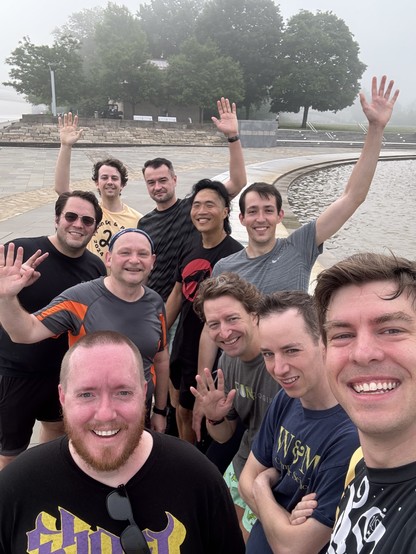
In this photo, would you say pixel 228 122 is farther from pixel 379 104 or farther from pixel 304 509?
pixel 304 509

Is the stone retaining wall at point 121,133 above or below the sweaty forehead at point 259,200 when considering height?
above

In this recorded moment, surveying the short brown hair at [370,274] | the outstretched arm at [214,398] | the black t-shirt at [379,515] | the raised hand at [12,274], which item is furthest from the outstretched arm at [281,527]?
the raised hand at [12,274]

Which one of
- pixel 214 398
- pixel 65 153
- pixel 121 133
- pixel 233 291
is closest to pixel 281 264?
pixel 233 291

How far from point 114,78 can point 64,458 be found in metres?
56.1

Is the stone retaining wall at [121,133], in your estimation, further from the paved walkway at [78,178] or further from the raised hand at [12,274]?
the raised hand at [12,274]

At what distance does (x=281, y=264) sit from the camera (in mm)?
3127

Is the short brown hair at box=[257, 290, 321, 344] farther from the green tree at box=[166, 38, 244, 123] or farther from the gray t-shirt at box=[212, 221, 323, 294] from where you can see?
the green tree at box=[166, 38, 244, 123]

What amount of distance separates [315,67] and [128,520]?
66771 mm

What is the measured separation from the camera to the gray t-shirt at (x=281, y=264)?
3.04 m

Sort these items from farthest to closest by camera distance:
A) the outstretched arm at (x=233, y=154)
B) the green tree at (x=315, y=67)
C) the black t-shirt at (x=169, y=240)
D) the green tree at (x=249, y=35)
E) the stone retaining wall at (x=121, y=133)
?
the green tree at (x=249, y=35) < the green tree at (x=315, y=67) < the stone retaining wall at (x=121, y=133) < the outstretched arm at (x=233, y=154) < the black t-shirt at (x=169, y=240)

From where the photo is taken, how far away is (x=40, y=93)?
50375mm

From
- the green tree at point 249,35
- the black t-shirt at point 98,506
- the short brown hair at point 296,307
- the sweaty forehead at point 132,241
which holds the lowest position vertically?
the black t-shirt at point 98,506

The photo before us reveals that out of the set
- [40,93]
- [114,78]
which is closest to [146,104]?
[114,78]

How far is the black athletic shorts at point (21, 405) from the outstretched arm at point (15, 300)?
557 mm
